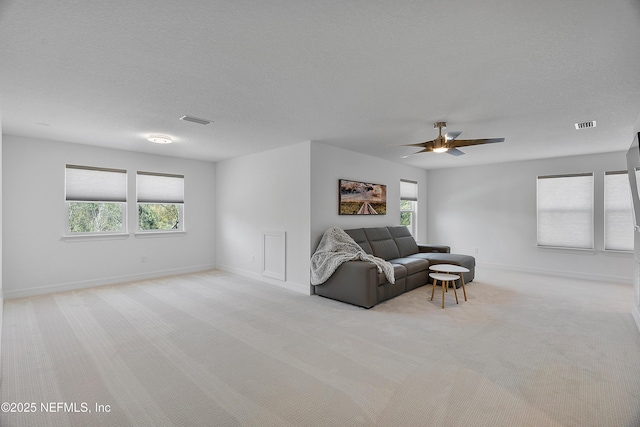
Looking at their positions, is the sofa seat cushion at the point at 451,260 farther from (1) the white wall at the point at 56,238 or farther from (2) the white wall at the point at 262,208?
(1) the white wall at the point at 56,238

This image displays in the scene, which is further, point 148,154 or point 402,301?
point 148,154

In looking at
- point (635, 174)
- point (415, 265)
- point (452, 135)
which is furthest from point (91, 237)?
point (635, 174)

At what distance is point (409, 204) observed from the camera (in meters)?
7.52

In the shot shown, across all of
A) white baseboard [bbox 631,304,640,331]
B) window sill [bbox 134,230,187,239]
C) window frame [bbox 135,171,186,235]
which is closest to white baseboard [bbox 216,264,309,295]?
window sill [bbox 134,230,187,239]

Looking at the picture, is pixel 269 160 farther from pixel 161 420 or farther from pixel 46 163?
pixel 161 420

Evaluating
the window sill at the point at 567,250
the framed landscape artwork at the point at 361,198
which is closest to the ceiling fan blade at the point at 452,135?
the framed landscape artwork at the point at 361,198

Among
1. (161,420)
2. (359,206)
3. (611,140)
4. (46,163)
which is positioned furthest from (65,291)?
(611,140)

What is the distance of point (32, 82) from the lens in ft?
8.59

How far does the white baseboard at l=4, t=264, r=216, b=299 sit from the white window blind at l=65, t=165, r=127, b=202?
1400 mm

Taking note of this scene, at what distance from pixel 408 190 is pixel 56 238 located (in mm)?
6971

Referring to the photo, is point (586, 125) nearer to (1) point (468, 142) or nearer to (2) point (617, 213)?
(1) point (468, 142)

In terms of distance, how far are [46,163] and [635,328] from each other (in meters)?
8.22

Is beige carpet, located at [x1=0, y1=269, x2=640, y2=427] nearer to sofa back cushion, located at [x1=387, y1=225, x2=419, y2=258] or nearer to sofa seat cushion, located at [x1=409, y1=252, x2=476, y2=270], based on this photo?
sofa seat cushion, located at [x1=409, y1=252, x2=476, y2=270]

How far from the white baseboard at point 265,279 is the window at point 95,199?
210cm
